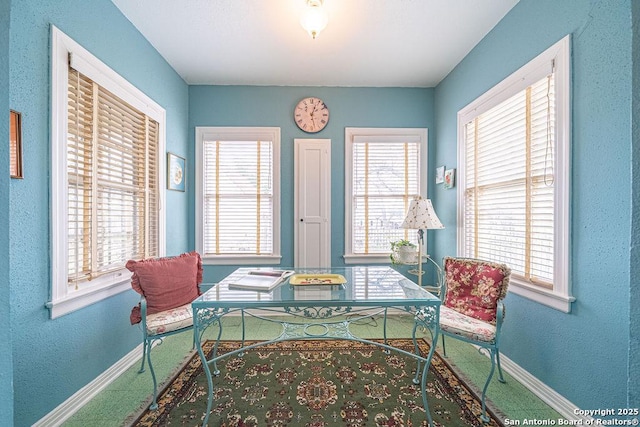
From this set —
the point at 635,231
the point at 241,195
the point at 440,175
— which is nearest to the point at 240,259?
the point at 241,195

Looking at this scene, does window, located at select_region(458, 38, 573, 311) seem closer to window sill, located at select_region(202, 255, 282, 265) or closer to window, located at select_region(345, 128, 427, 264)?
window, located at select_region(345, 128, 427, 264)

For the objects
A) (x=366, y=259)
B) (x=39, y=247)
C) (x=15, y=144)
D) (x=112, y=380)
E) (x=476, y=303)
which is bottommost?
(x=112, y=380)

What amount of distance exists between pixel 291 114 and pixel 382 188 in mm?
1448

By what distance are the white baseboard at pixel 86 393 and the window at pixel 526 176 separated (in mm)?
3101

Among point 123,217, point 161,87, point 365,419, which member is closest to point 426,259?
point 365,419

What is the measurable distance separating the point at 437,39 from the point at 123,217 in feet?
10.4

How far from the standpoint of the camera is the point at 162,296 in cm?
219

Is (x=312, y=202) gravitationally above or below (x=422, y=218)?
above

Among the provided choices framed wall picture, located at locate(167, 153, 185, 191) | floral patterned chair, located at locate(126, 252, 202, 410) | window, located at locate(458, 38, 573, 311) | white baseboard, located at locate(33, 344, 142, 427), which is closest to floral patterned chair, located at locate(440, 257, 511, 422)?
window, located at locate(458, 38, 573, 311)

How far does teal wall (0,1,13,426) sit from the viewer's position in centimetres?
80

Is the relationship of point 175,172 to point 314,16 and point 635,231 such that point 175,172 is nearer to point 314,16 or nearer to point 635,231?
point 314,16

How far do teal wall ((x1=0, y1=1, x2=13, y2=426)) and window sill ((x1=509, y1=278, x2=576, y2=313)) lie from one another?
101 inches

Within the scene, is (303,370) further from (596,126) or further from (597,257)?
(596,126)

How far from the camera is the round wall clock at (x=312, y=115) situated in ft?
11.4
